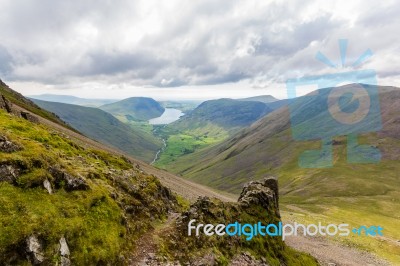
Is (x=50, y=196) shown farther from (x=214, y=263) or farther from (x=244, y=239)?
(x=244, y=239)

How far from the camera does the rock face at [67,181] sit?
93.2 ft

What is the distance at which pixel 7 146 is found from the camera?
2777 cm

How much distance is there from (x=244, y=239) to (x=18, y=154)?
87.6 feet

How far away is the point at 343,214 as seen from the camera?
141 meters

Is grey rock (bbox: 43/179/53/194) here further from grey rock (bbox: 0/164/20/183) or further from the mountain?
grey rock (bbox: 0/164/20/183)

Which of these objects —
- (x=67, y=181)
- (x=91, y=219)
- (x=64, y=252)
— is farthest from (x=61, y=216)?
(x=67, y=181)

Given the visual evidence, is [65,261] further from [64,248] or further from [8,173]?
[8,173]

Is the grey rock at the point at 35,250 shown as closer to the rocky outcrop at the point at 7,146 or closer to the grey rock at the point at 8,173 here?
the grey rock at the point at 8,173

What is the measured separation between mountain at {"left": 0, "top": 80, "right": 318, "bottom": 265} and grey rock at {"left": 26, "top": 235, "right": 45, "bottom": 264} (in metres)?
0.06

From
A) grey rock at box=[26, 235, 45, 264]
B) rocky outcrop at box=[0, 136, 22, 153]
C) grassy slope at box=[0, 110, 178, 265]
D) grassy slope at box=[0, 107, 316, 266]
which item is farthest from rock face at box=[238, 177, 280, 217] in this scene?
rocky outcrop at box=[0, 136, 22, 153]

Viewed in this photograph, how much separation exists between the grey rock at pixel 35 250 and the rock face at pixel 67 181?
6.89 m

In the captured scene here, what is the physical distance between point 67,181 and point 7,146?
588cm

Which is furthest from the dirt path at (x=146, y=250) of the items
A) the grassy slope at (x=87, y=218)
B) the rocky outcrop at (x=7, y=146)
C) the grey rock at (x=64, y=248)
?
the rocky outcrop at (x=7, y=146)

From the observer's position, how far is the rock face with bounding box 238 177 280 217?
152 ft
